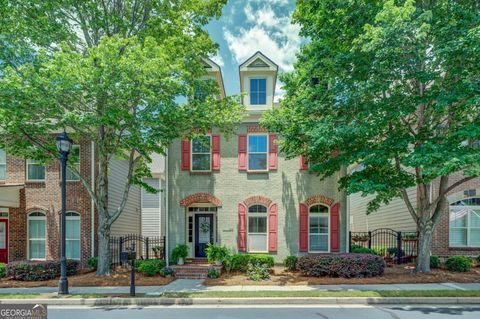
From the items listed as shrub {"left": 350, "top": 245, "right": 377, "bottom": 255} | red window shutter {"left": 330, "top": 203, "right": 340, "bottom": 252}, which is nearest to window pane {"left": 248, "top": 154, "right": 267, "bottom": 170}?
red window shutter {"left": 330, "top": 203, "right": 340, "bottom": 252}

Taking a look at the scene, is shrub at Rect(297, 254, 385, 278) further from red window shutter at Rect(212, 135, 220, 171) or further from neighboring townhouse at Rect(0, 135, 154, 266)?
neighboring townhouse at Rect(0, 135, 154, 266)

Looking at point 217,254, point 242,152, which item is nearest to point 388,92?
point 242,152

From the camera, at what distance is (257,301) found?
8.84 metres

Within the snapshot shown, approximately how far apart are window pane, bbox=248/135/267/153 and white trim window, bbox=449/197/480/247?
9.59 metres

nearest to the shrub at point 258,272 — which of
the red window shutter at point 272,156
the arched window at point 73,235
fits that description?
the red window shutter at point 272,156

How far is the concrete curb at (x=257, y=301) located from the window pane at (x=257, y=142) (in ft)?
25.4

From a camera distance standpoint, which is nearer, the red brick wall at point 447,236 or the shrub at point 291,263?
the shrub at point 291,263

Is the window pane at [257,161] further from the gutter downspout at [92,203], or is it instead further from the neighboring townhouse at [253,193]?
the gutter downspout at [92,203]

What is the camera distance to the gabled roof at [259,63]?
14875mm

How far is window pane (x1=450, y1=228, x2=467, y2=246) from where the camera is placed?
14.7 metres

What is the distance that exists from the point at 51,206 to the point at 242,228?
31.2 feet

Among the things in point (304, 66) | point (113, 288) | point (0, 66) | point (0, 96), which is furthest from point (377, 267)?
point (0, 66)

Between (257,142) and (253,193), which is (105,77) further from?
(253,193)

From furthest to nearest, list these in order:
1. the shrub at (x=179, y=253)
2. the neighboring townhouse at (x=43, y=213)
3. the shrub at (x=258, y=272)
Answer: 1. the neighboring townhouse at (x=43, y=213)
2. the shrub at (x=179, y=253)
3. the shrub at (x=258, y=272)
